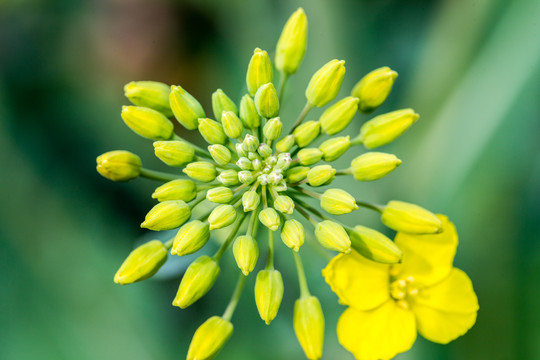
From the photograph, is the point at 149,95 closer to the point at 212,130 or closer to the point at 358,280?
the point at 212,130

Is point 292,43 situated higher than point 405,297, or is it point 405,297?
point 292,43

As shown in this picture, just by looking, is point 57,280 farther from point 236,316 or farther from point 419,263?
point 419,263

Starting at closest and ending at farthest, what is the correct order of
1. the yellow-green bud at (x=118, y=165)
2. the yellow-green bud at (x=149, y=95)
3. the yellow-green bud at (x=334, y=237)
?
the yellow-green bud at (x=334, y=237) < the yellow-green bud at (x=118, y=165) < the yellow-green bud at (x=149, y=95)

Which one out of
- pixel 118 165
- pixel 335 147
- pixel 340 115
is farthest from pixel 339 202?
pixel 118 165

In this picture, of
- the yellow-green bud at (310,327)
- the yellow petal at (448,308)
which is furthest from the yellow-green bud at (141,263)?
the yellow petal at (448,308)

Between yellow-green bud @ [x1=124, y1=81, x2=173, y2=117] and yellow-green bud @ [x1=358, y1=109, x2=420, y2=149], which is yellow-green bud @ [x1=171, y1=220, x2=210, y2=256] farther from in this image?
yellow-green bud @ [x1=358, y1=109, x2=420, y2=149]

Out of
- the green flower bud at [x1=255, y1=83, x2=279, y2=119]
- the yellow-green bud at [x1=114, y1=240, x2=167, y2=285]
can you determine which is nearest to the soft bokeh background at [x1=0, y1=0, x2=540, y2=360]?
the yellow-green bud at [x1=114, y1=240, x2=167, y2=285]

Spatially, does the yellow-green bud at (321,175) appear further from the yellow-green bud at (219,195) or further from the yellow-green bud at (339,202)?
the yellow-green bud at (219,195)
